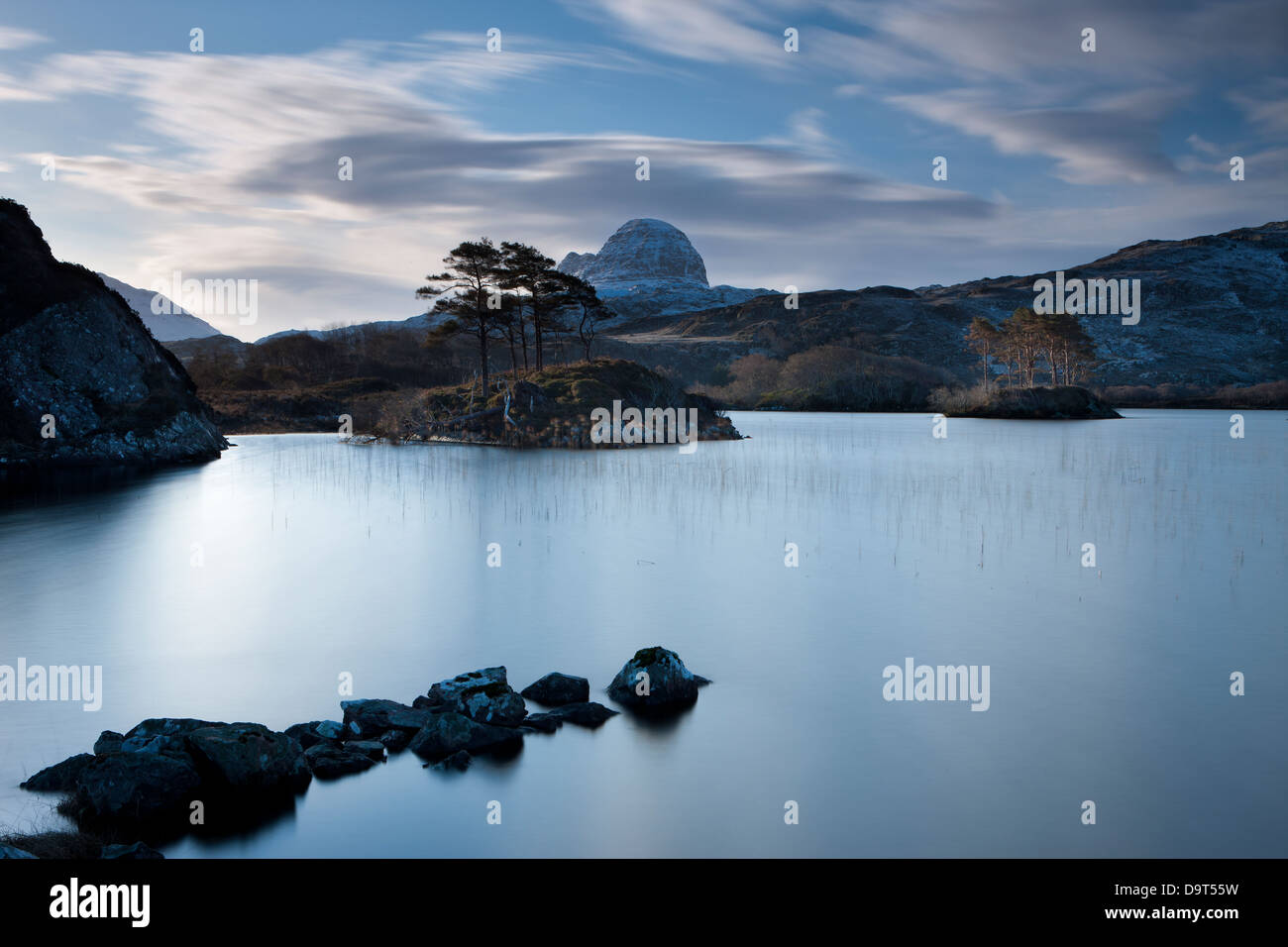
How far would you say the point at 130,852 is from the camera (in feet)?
20.6

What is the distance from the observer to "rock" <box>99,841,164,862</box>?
6.21 meters

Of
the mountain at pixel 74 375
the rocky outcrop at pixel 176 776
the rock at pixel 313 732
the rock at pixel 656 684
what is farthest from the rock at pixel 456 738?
the mountain at pixel 74 375

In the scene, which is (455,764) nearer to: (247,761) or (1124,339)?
(247,761)

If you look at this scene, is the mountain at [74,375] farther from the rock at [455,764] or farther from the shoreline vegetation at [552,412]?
the rock at [455,764]

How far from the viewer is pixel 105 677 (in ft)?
36.8

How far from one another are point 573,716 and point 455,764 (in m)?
1.51

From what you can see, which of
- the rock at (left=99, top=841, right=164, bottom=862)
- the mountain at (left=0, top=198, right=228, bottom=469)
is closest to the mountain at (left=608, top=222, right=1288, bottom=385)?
the mountain at (left=0, top=198, right=228, bottom=469)

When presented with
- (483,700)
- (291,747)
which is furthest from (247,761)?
(483,700)

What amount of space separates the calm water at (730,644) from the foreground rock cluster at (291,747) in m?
0.28

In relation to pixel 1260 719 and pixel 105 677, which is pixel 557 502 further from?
pixel 1260 719

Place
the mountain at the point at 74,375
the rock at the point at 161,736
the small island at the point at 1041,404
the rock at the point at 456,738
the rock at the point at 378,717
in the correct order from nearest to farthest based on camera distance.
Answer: the rock at the point at 161,736 < the rock at the point at 456,738 < the rock at the point at 378,717 < the mountain at the point at 74,375 < the small island at the point at 1041,404

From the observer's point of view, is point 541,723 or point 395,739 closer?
point 395,739

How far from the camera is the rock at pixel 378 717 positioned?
29.0 ft
